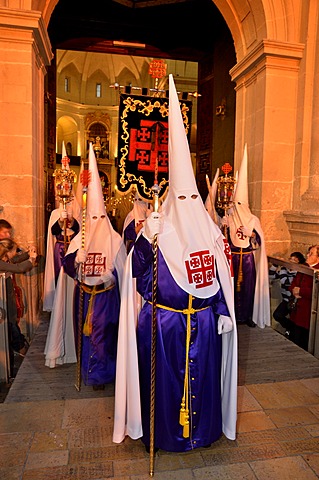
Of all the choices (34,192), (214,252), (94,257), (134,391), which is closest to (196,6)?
(34,192)

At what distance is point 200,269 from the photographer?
2.78m

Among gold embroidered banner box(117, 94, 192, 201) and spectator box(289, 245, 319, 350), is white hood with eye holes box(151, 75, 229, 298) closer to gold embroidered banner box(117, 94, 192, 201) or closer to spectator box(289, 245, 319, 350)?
spectator box(289, 245, 319, 350)

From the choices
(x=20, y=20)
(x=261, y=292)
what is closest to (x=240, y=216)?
(x=261, y=292)

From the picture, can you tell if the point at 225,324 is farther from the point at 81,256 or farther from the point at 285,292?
the point at 285,292

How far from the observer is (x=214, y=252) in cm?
290

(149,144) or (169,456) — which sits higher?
(149,144)

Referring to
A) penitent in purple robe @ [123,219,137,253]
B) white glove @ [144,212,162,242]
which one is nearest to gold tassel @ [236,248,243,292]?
penitent in purple robe @ [123,219,137,253]

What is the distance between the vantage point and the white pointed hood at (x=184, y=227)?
2.68 m

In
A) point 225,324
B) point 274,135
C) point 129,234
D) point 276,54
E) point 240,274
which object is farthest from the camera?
point 129,234

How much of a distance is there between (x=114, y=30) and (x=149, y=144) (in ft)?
18.9

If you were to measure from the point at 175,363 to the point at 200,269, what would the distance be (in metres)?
0.72

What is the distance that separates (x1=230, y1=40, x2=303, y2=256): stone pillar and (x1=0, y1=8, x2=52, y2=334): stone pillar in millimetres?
3740

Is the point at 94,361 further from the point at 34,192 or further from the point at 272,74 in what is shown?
the point at 272,74

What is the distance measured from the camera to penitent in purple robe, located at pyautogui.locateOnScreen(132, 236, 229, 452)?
2.82m
